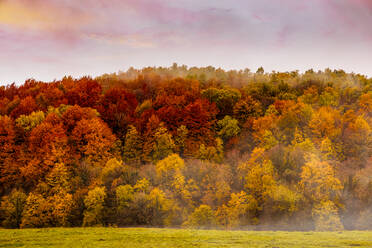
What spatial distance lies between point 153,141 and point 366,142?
1770 inches

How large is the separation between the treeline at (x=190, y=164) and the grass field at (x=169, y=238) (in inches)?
423

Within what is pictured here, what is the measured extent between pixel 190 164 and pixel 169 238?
26900 mm

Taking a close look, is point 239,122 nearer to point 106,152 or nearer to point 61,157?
point 106,152

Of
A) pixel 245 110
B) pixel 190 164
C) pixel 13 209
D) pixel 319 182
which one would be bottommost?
pixel 13 209

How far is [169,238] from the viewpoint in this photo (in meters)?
37.1

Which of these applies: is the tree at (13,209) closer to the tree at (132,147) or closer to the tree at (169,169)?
the tree at (169,169)

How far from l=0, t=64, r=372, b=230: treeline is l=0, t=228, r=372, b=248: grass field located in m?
10.8

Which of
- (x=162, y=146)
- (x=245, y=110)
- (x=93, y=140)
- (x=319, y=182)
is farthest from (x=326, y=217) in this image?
(x=245, y=110)

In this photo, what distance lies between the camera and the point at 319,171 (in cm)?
5609

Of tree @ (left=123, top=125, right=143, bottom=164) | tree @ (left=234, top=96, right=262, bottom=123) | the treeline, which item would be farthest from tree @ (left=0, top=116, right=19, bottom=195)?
tree @ (left=234, top=96, right=262, bottom=123)

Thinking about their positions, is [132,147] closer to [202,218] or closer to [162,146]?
[162,146]

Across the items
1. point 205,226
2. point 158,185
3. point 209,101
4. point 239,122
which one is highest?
point 209,101

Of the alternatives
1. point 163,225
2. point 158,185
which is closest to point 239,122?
point 158,185

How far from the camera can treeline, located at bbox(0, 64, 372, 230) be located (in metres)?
52.2
